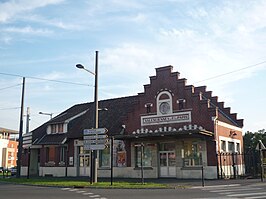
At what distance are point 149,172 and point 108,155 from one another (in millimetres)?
5330

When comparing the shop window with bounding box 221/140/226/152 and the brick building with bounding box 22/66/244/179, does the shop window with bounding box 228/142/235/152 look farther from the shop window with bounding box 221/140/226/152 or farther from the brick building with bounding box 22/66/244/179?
the shop window with bounding box 221/140/226/152

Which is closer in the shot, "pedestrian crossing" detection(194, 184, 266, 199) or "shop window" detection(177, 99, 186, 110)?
"pedestrian crossing" detection(194, 184, 266, 199)

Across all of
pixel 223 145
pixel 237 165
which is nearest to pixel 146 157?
Result: pixel 223 145

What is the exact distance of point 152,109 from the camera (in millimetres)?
31484

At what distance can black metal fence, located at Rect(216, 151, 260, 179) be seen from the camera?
27591 millimetres

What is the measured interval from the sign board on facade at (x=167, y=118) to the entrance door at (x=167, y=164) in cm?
275

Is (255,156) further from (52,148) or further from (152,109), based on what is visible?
(52,148)

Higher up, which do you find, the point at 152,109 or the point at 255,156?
the point at 152,109

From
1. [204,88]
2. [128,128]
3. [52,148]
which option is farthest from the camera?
[52,148]

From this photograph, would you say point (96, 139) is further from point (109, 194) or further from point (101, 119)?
point (101, 119)

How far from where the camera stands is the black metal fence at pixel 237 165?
90.5 feet

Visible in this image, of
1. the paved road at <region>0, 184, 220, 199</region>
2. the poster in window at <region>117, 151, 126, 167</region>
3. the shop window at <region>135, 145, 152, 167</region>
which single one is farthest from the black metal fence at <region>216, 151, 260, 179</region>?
the paved road at <region>0, 184, 220, 199</region>

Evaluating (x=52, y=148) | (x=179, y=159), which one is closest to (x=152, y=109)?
(x=179, y=159)

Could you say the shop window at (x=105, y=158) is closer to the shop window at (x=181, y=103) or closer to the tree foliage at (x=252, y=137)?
the shop window at (x=181, y=103)
